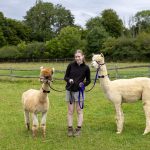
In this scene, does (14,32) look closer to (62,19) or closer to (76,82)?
(62,19)

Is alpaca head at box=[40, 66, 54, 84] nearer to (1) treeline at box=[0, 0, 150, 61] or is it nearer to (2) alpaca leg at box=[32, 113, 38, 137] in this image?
(2) alpaca leg at box=[32, 113, 38, 137]

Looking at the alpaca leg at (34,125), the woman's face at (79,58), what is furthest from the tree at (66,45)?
the alpaca leg at (34,125)

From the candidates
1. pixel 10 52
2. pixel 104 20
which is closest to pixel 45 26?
pixel 104 20

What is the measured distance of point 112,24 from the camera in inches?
3194

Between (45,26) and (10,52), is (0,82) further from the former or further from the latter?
(45,26)

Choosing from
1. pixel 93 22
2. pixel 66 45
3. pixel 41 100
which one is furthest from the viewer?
pixel 93 22

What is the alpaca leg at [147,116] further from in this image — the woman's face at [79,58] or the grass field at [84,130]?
the woman's face at [79,58]

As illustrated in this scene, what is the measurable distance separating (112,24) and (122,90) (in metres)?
73.6

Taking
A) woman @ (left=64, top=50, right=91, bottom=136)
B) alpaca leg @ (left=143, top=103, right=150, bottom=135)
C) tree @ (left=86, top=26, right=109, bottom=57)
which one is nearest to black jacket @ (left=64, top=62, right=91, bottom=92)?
woman @ (left=64, top=50, right=91, bottom=136)

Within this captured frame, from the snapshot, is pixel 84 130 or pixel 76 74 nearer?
pixel 76 74

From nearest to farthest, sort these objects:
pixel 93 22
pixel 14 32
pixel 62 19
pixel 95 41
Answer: pixel 95 41 → pixel 93 22 → pixel 14 32 → pixel 62 19

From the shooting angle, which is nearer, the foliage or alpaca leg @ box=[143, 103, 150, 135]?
alpaca leg @ box=[143, 103, 150, 135]

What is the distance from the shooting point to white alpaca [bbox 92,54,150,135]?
28.4 ft

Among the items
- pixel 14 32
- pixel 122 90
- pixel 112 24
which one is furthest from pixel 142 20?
pixel 122 90
